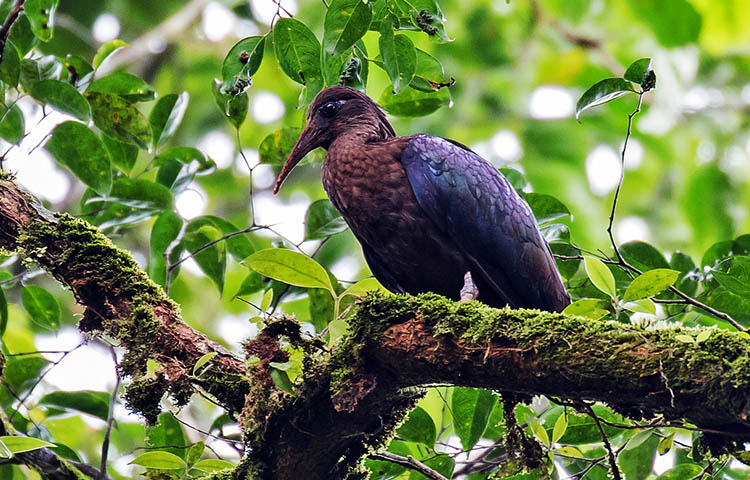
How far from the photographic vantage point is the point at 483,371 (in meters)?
3.20

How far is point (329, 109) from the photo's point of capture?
17.2 feet

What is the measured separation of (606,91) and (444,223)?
1118 mm

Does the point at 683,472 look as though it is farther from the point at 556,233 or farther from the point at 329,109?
the point at 329,109

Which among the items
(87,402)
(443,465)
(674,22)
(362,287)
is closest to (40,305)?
(87,402)

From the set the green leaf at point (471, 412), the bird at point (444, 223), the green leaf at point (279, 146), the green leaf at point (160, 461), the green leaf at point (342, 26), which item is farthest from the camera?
the green leaf at point (279, 146)

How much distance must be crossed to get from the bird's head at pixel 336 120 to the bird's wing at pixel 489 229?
2.07 feet

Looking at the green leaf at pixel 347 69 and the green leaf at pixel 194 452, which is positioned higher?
the green leaf at pixel 347 69

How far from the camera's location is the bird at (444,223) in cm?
450

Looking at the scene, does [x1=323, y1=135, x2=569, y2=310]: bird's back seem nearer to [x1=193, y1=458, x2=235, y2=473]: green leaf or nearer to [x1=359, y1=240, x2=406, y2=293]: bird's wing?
[x1=359, y1=240, x2=406, y2=293]: bird's wing

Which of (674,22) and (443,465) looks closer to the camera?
(443,465)

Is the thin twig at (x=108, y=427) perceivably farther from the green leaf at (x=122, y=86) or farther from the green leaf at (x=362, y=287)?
the green leaf at (x=122, y=86)

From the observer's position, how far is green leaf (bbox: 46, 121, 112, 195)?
14.5ft

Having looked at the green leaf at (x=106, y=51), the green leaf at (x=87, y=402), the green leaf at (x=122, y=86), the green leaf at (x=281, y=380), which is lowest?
the green leaf at (x=281, y=380)

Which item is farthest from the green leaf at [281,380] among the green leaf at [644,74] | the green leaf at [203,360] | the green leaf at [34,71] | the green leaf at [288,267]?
the green leaf at [34,71]
